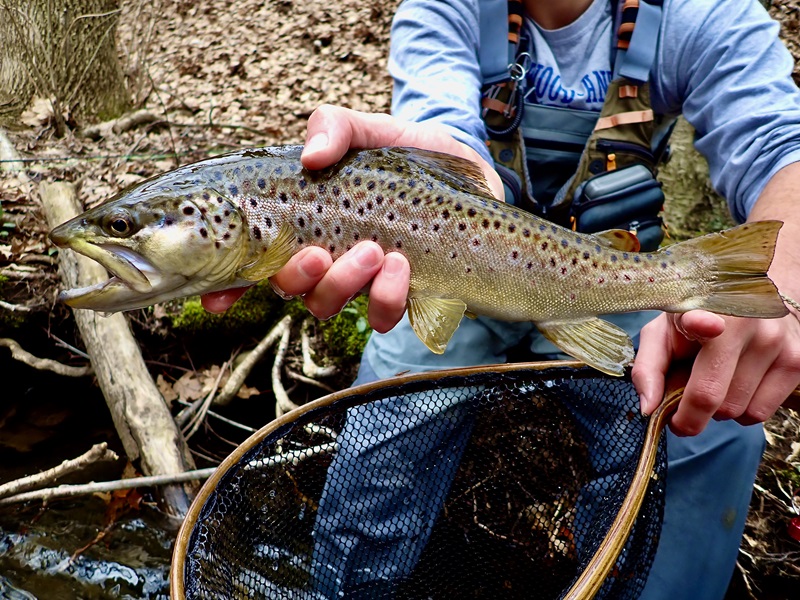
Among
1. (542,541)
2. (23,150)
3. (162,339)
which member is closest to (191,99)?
(23,150)

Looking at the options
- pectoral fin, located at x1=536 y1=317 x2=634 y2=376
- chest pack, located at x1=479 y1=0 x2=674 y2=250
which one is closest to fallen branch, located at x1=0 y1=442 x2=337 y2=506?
pectoral fin, located at x1=536 y1=317 x2=634 y2=376

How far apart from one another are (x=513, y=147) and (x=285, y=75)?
455 centimetres

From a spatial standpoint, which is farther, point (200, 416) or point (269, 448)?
point (200, 416)

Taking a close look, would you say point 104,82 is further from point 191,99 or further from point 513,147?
point 513,147

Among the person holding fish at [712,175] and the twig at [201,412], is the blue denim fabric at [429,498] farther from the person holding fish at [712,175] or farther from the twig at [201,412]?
the twig at [201,412]

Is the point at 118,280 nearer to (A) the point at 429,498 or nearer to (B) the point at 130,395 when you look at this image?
(A) the point at 429,498

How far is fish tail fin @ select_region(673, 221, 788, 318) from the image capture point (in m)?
1.68

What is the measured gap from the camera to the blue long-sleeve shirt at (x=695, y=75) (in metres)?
2.54

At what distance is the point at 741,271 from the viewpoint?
1.78 m

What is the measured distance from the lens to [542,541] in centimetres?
240

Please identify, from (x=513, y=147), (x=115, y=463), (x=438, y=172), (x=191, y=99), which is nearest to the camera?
(x=438, y=172)

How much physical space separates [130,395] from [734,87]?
3.37 m

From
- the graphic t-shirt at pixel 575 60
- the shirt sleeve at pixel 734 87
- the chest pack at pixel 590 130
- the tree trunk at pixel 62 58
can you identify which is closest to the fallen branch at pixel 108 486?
the chest pack at pixel 590 130

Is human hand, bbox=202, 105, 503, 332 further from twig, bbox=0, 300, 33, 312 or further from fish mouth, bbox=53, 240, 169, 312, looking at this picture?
twig, bbox=0, 300, 33, 312
